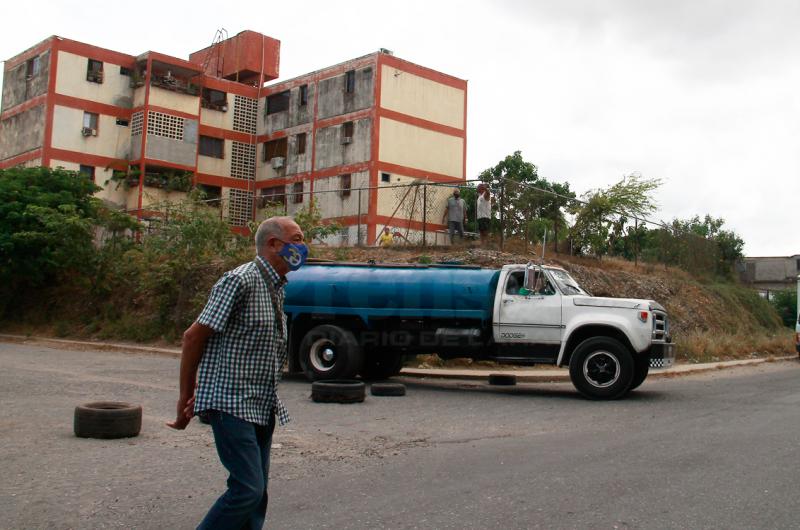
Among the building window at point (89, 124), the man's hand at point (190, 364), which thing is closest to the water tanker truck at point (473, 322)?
the man's hand at point (190, 364)

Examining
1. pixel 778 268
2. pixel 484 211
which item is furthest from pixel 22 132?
pixel 778 268

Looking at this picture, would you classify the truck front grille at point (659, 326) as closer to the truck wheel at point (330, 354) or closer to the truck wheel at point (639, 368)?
the truck wheel at point (639, 368)

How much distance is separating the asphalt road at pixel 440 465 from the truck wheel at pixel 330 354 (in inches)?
66.4

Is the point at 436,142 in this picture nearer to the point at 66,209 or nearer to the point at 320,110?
the point at 320,110

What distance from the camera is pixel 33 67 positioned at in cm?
4159

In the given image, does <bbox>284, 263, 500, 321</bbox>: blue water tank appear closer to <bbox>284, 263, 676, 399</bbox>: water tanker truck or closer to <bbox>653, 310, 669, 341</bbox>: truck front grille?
<bbox>284, 263, 676, 399</bbox>: water tanker truck

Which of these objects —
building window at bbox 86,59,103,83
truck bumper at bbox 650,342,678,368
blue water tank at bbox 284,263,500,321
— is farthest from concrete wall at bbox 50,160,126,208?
truck bumper at bbox 650,342,678,368

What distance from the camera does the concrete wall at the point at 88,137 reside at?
131ft

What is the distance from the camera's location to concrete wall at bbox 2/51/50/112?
40.1 meters

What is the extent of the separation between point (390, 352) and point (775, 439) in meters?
8.09

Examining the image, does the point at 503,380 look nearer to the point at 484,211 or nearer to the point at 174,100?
the point at 484,211

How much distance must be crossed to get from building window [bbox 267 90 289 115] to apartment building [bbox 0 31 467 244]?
61 mm

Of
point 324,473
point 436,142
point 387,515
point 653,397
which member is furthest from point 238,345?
point 436,142

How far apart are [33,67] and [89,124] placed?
15.1ft
